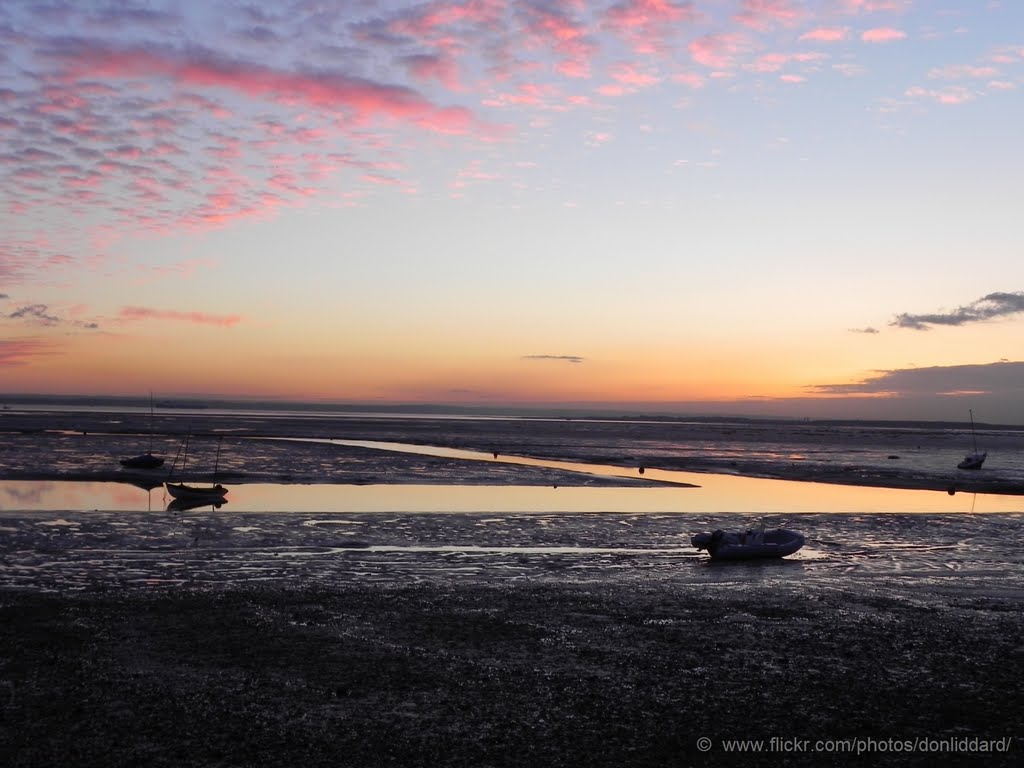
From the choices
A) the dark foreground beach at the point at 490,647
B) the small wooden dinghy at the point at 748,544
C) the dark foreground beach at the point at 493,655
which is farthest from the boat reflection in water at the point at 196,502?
the small wooden dinghy at the point at 748,544

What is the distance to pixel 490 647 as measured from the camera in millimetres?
15211

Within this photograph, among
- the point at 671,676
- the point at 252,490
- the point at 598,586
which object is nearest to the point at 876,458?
the point at 252,490

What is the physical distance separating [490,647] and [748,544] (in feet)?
42.8

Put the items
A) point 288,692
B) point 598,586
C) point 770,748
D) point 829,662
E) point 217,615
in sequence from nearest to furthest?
point 770,748, point 288,692, point 829,662, point 217,615, point 598,586

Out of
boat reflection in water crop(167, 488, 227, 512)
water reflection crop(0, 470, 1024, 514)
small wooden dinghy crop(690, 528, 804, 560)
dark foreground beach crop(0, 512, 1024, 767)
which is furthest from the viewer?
water reflection crop(0, 470, 1024, 514)

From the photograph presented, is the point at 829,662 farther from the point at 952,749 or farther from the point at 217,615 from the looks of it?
the point at 217,615

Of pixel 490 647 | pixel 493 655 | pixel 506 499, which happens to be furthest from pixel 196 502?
pixel 493 655

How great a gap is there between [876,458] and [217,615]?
245ft

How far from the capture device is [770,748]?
35.0ft

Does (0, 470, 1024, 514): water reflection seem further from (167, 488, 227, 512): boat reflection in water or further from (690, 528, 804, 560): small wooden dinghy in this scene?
(690, 528, 804, 560): small wooden dinghy

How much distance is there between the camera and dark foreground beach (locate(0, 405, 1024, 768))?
10.7 metres

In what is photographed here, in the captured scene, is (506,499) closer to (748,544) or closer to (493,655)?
(748,544)

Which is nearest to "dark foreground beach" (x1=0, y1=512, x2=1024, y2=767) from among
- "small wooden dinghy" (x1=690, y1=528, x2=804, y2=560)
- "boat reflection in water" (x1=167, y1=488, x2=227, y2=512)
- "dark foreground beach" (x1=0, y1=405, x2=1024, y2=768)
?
"dark foreground beach" (x1=0, y1=405, x2=1024, y2=768)

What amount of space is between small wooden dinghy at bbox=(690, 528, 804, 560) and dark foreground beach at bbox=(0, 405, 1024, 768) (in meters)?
0.43
